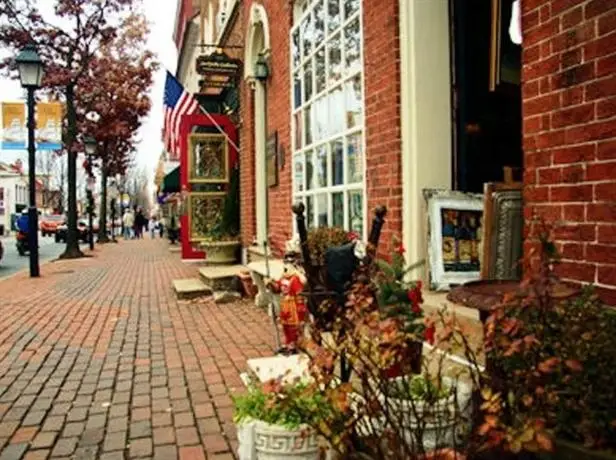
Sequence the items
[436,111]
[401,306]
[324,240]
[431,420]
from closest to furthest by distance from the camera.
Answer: [431,420] → [401,306] → [436,111] → [324,240]

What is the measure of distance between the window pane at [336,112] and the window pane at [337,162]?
0.11 meters

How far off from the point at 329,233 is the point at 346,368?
8.32 ft

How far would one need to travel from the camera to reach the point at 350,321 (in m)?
2.42

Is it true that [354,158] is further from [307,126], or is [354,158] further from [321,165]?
[307,126]

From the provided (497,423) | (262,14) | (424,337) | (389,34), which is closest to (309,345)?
(424,337)

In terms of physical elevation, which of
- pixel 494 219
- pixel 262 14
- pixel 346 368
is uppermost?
pixel 262 14

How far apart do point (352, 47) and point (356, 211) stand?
1.46 meters

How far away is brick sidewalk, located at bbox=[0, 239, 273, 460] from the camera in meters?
3.51

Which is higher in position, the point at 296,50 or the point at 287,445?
the point at 296,50

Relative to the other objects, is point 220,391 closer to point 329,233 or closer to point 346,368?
point 329,233

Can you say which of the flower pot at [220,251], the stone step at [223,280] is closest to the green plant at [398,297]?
the stone step at [223,280]

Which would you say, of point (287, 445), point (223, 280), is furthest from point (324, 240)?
point (223, 280)

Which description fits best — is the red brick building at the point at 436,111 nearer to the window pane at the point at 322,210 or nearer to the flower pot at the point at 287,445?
the window pane at the point at 322,210

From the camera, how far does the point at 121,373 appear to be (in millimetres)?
4988
